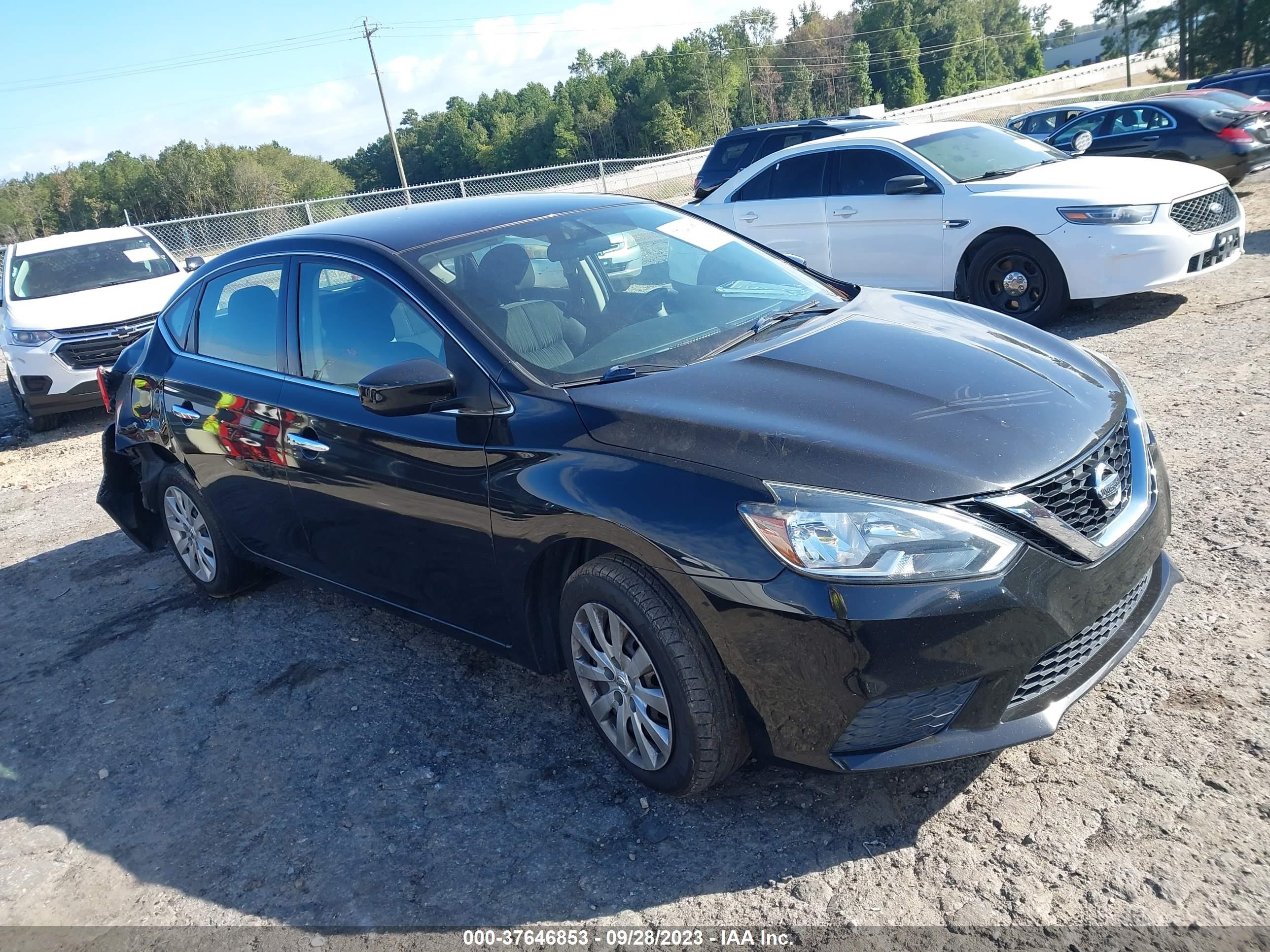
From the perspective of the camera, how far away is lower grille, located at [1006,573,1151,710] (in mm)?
2662

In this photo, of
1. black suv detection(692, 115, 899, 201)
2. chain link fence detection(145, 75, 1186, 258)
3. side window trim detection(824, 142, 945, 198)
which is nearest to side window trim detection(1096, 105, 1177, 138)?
black suv detection(692, 115, 899, 201)

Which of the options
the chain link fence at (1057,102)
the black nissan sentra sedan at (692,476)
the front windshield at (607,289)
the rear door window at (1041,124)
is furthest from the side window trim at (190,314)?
the chain link fence at (1057,102)

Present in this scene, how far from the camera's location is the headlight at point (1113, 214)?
731 cm

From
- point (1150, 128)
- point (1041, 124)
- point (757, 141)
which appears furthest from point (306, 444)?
point (1041, 124)

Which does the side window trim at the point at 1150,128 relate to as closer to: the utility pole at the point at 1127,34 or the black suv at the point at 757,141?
the black suv at the point at 757,141

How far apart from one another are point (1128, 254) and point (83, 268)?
10.6 metres

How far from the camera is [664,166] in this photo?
2805 cm

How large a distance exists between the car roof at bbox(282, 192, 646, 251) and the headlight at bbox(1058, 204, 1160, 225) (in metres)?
4.36

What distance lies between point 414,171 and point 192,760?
80.3 meters

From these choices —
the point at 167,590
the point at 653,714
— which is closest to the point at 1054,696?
the point at 653,714

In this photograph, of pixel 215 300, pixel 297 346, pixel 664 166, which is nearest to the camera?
pixel 297 346

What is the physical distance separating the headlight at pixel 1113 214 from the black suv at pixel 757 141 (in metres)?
5.44

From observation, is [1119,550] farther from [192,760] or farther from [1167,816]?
[192,760]

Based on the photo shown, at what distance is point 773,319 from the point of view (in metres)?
3.75
